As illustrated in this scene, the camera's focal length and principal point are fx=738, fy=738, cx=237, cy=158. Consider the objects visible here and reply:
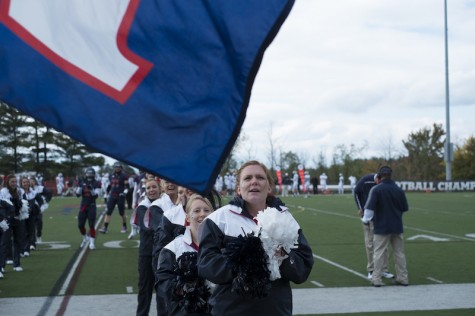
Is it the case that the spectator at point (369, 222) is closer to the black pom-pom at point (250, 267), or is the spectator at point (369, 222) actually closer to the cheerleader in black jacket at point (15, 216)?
the cheerleader in black jacket at point (15, 216)

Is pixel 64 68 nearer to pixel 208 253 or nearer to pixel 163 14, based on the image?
pixel 163 14

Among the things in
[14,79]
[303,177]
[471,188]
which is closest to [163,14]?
[14,79]

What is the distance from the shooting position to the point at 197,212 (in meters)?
5.54

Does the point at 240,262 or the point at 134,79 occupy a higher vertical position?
the point at 134,79

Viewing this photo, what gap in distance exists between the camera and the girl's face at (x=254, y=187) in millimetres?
4594

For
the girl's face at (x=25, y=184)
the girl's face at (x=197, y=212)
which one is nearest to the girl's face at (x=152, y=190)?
the girl's face at (x=197, y=212)

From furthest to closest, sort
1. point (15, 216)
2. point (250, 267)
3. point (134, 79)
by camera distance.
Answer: point (15, 216) < point (250, 267) < point (134, 79)

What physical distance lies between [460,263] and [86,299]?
736cm

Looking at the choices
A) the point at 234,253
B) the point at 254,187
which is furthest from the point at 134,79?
the point at 254,187

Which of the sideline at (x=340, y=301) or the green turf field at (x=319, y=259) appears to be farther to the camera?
the green turf field at (x=319, y=259)

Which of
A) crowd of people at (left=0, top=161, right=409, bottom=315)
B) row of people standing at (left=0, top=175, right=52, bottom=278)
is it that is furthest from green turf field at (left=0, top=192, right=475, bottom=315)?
crowd of people at (left=0, top=161, right=409, bottom=315)

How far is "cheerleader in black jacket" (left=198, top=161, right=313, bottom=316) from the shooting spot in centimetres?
411

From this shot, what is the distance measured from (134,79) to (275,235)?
133cm

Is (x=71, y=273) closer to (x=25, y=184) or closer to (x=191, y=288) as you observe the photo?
(x=25, y=184)
